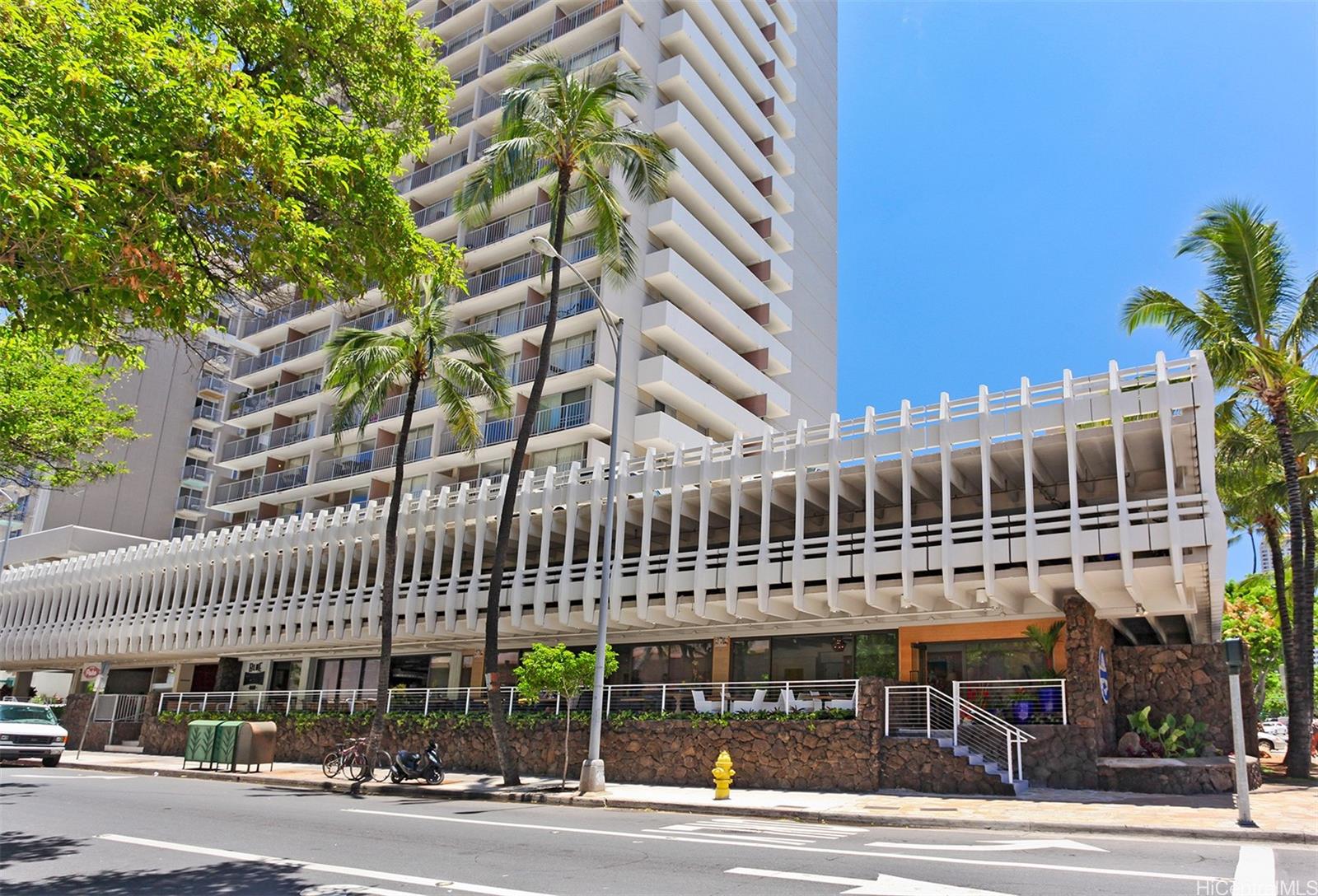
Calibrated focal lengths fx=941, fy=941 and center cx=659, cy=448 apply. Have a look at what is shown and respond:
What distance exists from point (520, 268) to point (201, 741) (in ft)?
90.8

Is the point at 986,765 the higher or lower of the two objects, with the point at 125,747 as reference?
higher

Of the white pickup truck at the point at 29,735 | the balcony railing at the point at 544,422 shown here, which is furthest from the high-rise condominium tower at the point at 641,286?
the white pickup truck at the point at 29,735

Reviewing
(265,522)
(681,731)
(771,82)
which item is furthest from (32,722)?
(771,82)

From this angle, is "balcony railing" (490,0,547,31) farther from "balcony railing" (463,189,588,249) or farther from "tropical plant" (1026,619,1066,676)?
"tropical plant" (1026,619,1066,676)

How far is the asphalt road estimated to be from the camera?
8.73 meters

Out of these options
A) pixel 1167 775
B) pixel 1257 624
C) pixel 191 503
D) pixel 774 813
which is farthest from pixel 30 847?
pixel 191 503

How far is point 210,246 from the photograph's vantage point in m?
9.33

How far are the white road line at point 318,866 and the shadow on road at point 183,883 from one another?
0.37 metres

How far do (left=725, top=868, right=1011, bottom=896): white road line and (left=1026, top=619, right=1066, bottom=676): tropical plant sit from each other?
1458 centimetres

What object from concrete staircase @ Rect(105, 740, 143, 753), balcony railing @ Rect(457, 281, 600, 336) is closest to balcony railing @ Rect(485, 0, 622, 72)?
balcony railing @ Rect(457, 281, 600, 336)

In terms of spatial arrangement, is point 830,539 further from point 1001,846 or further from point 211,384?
point 211,384

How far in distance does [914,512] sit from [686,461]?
22.3 ft

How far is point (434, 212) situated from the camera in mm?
53875

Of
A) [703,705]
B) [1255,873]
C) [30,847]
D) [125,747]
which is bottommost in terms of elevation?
[125,747]
